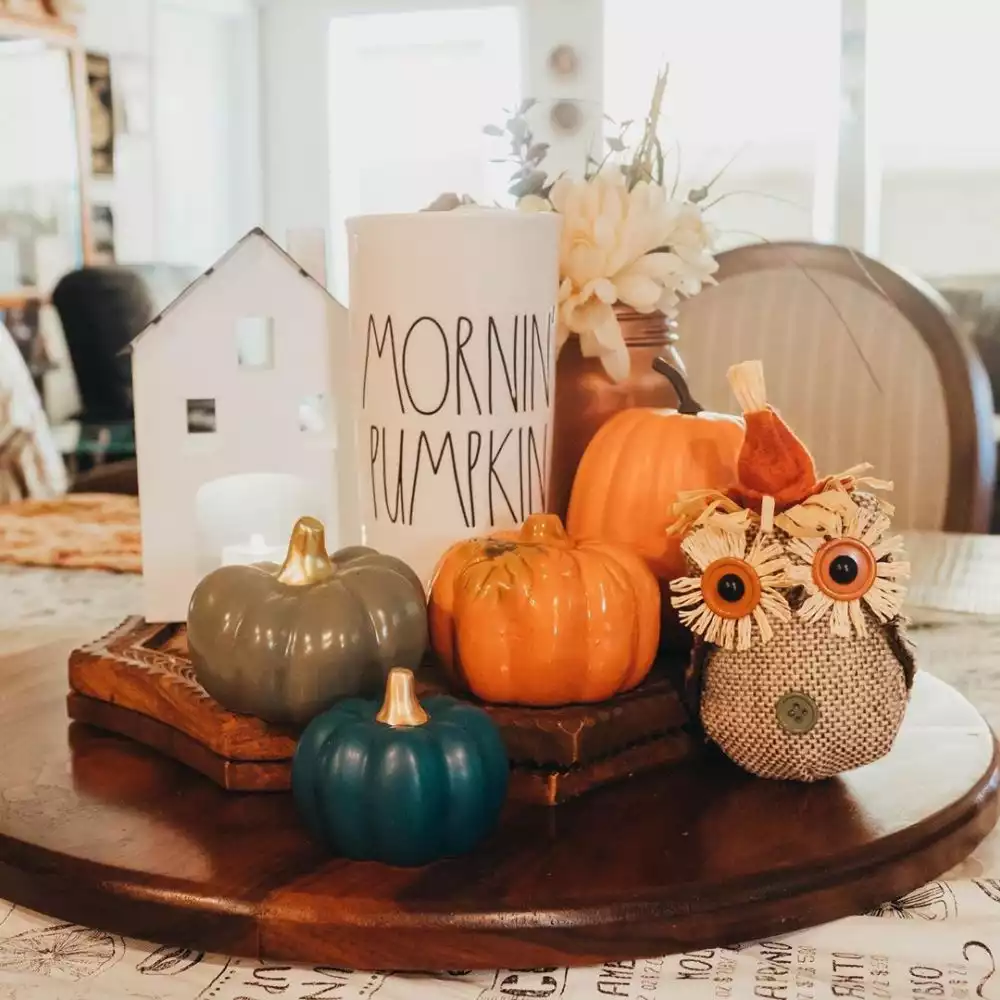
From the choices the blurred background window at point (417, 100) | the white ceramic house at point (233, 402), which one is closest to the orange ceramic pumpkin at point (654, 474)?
the white ceramic house at point (233, 402)

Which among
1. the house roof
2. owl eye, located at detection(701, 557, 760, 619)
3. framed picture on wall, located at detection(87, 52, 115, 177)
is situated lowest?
owl eye, located at detection(701, 557, 760, 619)

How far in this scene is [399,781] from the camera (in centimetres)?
59

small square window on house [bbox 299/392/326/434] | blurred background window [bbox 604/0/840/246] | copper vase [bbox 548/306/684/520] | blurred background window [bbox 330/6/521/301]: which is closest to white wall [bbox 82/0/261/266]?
blurred background window [bbox 330/6/521/301]

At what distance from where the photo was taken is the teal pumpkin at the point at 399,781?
591mm

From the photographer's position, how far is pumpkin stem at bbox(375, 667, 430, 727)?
62cm

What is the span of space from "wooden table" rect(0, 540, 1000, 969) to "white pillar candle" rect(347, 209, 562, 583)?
233mm

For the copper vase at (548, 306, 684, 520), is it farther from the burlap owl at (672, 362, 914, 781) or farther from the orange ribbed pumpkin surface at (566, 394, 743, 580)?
the burlap owl at (672, 362, 914, 781)

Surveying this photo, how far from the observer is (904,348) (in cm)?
179

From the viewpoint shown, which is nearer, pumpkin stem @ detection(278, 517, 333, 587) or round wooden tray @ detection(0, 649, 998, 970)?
round wooden tray @ detection(0, 649, 998, 970)

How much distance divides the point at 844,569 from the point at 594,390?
322 mm

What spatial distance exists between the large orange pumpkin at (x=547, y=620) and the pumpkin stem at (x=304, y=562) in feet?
0.28

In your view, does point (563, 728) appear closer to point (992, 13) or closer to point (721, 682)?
point (721, 682)

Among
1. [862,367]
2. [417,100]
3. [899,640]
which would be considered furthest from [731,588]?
[417,100]

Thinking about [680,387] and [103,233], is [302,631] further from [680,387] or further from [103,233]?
[103,233]
